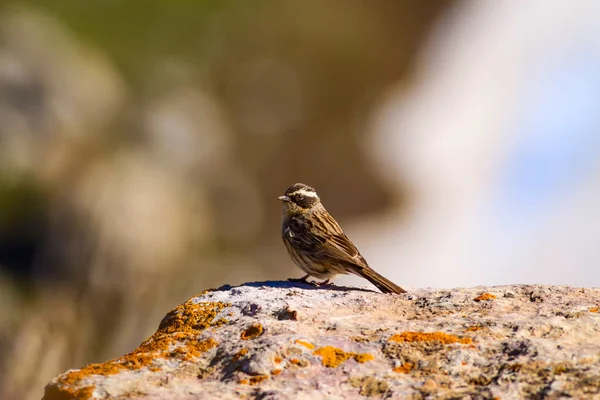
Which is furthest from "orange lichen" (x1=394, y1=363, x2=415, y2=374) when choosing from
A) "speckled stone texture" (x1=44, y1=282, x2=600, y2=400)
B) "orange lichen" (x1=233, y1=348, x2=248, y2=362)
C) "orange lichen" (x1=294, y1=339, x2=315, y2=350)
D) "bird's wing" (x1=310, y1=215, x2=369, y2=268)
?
"bird's wing" (x1=310, y1=215, x2=369, y2=268)

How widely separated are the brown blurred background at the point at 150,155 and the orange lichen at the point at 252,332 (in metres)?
10.5

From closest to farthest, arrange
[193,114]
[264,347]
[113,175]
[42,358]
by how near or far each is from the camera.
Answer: [264,347] < [42,358] < [113,175] < [193,114]

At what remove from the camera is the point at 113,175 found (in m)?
18.5

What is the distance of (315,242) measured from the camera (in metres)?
9.53

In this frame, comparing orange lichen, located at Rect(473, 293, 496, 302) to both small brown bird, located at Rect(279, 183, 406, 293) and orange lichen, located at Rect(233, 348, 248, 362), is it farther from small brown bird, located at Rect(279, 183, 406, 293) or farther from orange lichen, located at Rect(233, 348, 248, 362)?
small brown bird, located at Rect(279, 183, 406, 293)

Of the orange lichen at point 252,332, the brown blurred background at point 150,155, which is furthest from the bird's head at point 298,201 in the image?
the brown blurred background at point 150,155

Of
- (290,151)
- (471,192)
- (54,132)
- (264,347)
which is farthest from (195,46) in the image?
(264,347)

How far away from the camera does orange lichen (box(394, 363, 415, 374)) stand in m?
5.16

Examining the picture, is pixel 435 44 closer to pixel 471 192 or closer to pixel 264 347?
pixel 471 192

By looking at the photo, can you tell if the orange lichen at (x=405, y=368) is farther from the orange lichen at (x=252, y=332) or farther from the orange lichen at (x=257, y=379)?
the orange lichen at (x=252, y=332)

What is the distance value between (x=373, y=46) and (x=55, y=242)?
14061 mm

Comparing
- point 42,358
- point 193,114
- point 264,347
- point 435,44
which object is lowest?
point 264,347

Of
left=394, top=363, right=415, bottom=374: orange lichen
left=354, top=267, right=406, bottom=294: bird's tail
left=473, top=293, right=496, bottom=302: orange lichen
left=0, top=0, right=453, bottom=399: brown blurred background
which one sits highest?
left=0, top=0, right=453, bottom=399: brown blurred background

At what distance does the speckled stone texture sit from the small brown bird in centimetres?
249
